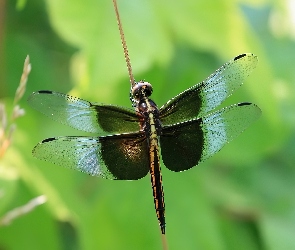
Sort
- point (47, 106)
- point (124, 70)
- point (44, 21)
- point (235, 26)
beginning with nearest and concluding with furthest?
1. point (47, 106)
2. point (124, 70)
3. point (235, 26)
4. point (44, 21)

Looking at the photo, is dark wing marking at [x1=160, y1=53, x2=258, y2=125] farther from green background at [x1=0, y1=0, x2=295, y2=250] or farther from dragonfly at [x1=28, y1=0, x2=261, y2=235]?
green background at [x1=0, y1=0, x2=295, y2=250]

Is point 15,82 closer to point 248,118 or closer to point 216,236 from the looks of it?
point 216,236

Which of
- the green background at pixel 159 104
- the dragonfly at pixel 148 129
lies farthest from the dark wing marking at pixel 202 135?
the green background at pixel 159 104

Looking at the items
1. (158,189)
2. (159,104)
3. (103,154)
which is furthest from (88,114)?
(159,104)

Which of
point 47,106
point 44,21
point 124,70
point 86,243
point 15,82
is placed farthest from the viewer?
point 44,21

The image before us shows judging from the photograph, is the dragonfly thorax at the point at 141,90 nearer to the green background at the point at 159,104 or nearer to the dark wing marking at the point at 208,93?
the dark wing marking at the point at 208,93

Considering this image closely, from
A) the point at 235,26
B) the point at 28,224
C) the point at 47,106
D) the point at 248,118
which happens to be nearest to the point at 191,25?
the point at 235,26

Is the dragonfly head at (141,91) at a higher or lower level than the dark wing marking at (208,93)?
lower
